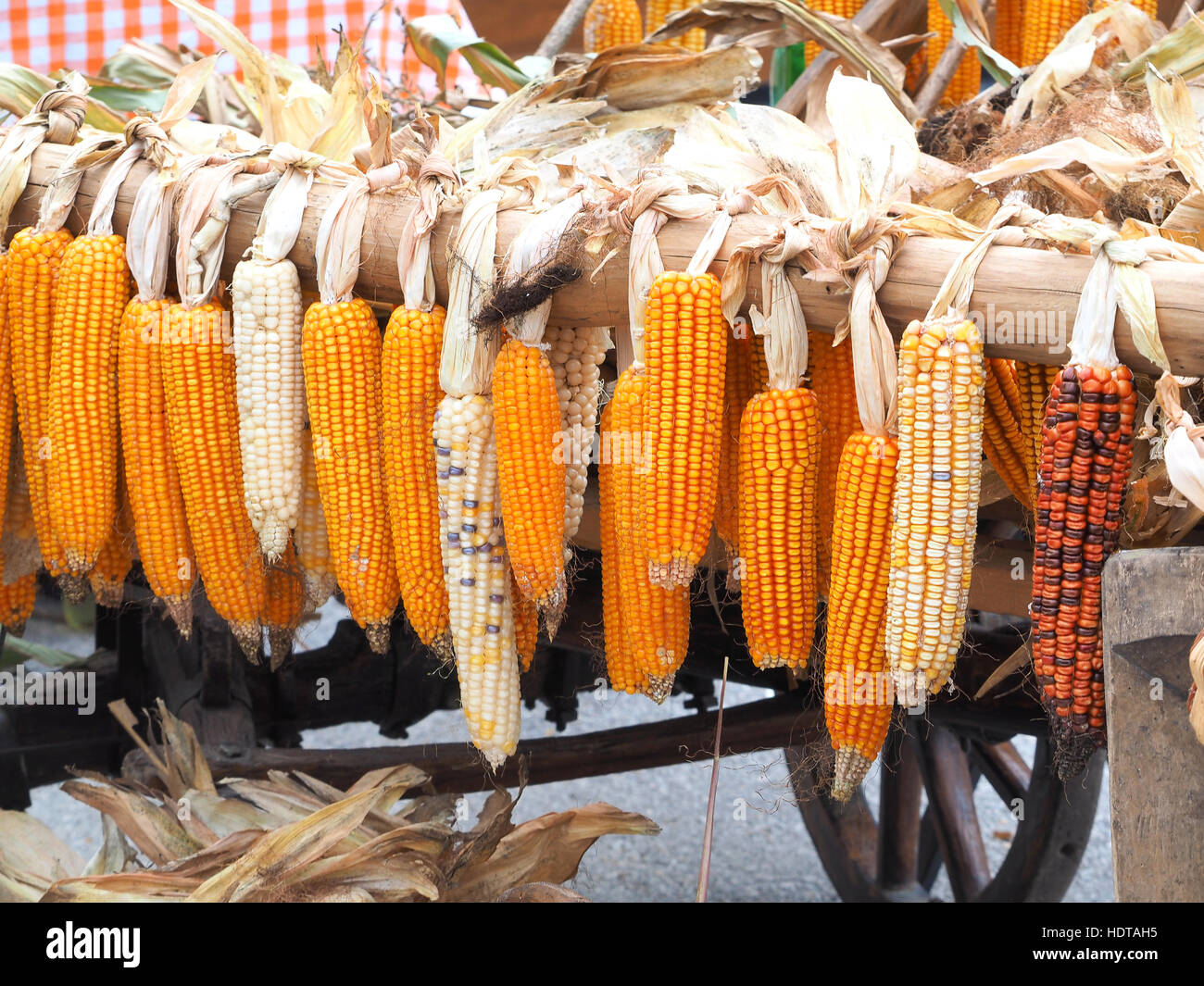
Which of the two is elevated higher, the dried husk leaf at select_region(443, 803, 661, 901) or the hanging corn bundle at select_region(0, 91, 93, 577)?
the hanging corn bundle at select_region(0, 91, 93, 577)

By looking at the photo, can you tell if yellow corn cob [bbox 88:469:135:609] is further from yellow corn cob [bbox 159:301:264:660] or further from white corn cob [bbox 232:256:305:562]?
white corn cob [bbox 232:256:305:562]

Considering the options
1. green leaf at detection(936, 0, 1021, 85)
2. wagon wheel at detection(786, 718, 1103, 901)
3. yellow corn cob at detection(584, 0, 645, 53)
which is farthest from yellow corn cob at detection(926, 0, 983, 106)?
wagon wheel at detection(786, 718, 1103, 901)

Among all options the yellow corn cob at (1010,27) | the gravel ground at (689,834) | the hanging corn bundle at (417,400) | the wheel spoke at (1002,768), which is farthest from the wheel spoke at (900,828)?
the hanging corn bundle at (417,400)

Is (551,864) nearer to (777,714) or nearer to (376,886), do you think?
(376,886)

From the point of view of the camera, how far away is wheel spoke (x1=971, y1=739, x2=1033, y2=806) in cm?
383

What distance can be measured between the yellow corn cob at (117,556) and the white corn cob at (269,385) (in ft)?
1.41

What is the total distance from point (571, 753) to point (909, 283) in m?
1.68

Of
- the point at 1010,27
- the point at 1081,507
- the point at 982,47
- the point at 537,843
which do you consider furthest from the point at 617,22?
the point at 1081,507

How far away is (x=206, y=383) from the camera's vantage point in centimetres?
186

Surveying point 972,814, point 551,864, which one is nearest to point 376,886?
point 551,864

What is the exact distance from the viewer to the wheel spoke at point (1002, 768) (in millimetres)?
3828

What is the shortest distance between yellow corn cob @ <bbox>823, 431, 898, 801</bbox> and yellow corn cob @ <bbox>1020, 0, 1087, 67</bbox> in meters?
1.67

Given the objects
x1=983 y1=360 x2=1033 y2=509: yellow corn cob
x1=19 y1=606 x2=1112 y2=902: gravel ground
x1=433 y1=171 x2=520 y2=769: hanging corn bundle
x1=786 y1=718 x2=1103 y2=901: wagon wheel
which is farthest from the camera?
x1=19 y1=606 x2=1112 y2=902: gravel ground

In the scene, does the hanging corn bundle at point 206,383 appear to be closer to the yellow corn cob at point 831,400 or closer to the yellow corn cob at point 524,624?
the yellow corn cob at point 524,624
